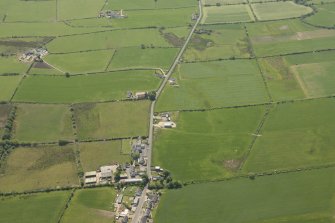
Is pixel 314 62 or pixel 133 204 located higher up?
pixel 314 62

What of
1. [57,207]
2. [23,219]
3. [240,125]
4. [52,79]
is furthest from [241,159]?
[52,79]

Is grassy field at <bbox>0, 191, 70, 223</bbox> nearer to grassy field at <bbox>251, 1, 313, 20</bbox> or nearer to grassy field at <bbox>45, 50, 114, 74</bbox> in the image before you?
grassy field at <bbox>45, 50, 114, 74</bbox>

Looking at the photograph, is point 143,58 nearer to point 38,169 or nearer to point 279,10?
point 38,169

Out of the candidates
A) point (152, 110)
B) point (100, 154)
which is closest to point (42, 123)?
point (100, 154)

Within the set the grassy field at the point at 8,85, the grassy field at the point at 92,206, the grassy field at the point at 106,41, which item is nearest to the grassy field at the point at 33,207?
the grassy field at the point at 92,206

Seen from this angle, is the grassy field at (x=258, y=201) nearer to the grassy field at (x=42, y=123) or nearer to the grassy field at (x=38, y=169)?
the grassy field at (x=38, y=169)

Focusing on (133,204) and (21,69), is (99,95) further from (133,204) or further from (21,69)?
(133,204)
